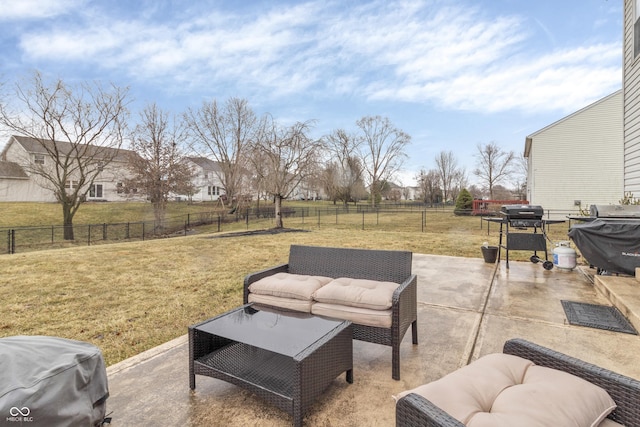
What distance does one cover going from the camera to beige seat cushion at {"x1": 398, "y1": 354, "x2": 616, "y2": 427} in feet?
3.44

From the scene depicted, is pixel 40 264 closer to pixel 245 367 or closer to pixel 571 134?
pixel 245 367

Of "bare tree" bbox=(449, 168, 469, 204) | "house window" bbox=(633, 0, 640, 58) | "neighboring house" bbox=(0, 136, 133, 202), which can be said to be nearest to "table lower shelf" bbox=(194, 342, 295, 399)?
"house window" bbox=(633, 0, 640, 58)

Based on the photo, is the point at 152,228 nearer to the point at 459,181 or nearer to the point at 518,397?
the point at 518,397

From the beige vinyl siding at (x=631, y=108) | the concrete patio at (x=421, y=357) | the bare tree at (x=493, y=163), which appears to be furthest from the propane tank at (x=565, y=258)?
the bare tree at (x=493, y=163)

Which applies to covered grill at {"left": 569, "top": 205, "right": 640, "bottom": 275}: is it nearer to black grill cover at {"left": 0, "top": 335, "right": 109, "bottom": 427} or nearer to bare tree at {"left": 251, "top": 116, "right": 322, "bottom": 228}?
black grill cover at {"left": 0, "top": 335, "right": 109, "bottom": 427}

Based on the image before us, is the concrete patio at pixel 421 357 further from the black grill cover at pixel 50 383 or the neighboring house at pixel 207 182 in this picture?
the neighboring house at pixel 207 182

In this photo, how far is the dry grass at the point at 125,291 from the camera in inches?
124

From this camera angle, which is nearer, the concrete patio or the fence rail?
the concrete patio

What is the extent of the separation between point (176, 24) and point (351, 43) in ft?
17.7

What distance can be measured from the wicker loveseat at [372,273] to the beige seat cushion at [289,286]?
6cm

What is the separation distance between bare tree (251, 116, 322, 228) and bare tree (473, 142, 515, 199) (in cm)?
3061

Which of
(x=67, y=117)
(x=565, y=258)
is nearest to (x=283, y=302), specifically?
(x=565, y=258)

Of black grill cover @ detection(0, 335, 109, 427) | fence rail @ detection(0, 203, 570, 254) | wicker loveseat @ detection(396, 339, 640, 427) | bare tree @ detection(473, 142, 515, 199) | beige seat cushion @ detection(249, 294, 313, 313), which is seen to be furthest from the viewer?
bare tree @ detection(473, 142, 515, 199)

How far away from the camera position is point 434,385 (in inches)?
48.5
